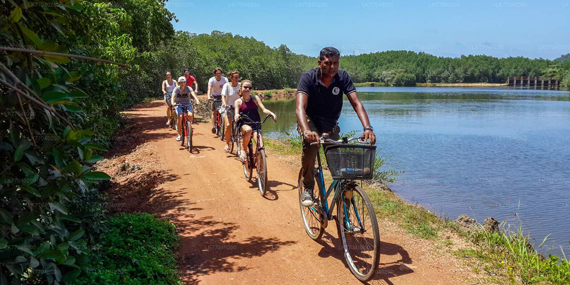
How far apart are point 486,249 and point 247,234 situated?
3202mm

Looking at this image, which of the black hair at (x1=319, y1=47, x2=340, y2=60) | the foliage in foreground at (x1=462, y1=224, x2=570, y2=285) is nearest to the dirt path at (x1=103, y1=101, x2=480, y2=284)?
the foliage in foreground at (x1=462, y1=224, x2=570, y2=285)

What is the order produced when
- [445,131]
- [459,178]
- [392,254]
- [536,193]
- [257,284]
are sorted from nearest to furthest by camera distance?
1. [257,284]
2. [392,254]
3. [536,193]
4. [459,178]
5. [445,131]

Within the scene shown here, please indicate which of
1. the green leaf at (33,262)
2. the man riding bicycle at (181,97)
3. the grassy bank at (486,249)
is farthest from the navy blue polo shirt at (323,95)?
the man riding bicycle at (181,97)

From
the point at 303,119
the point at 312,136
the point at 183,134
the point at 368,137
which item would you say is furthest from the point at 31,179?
the point at 183,134

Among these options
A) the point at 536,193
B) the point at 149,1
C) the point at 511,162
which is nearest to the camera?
the point at 536,193

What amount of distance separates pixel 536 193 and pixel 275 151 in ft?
25.0

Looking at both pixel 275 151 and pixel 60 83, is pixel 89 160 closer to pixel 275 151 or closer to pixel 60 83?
pixel 60 83

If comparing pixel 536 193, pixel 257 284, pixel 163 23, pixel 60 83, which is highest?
pixel 163 23

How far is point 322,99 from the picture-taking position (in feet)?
17.0

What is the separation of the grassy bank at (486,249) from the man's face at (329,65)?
2.74 metres

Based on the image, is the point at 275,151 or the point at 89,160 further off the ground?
the point at 89,160

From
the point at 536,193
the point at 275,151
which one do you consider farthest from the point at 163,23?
the point at 536,193

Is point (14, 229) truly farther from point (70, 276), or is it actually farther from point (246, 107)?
point (246, 107)

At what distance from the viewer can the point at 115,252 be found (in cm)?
488
